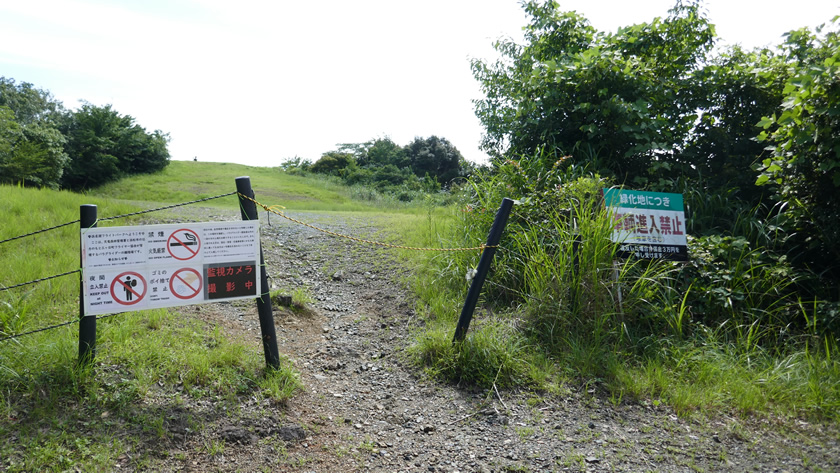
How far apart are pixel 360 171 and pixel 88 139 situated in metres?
12.9

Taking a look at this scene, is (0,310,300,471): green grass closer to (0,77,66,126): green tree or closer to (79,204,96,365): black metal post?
(79,204,96,365): black metal post

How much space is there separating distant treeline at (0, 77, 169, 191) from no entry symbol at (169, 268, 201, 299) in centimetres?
1826

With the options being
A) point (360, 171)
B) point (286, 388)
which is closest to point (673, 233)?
point (286, 388)

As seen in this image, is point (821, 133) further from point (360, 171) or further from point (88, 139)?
point (88, 139)

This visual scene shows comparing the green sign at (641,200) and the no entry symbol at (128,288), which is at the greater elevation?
the green sign at (641,200)

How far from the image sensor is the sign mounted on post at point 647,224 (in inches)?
181

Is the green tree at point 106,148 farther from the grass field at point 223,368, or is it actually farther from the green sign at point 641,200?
the green sign at point 641,200

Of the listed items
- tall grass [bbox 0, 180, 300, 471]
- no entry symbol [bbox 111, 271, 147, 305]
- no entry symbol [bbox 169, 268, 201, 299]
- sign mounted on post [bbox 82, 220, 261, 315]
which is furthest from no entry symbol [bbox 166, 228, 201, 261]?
tall grass [bbox 0, 180, 300, 471]

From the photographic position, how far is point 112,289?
3.18 metres

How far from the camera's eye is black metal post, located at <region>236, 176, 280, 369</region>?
354 cm

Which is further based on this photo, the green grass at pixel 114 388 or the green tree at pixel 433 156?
the green tree at pixel 433 156

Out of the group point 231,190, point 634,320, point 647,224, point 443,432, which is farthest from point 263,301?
point 231,190

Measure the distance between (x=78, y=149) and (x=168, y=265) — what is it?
2391 centimetres

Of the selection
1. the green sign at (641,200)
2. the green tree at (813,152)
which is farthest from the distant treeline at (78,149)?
the green tree at (813,152)
